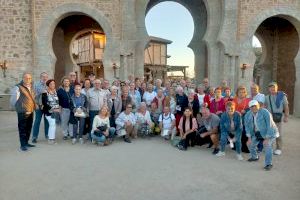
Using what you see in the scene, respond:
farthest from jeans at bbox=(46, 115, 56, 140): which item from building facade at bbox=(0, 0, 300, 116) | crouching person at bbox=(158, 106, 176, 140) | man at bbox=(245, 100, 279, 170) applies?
building facade at bbox=(0, 0, 300, 116)

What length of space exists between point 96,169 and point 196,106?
12.8ft

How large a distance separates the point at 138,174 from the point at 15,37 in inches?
437

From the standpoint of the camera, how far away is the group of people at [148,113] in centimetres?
737

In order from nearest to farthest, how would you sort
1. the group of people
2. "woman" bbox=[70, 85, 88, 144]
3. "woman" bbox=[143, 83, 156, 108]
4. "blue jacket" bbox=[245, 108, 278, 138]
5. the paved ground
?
the paved ground
"blue jacket" bbox=[245, 108, 278, 138]
the group of people
"woman" bbox=[70, 85, 88, 144]
"woman" bbox=[143, 83, 156, 108]

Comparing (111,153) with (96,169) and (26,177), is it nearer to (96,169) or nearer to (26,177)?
(96,169)

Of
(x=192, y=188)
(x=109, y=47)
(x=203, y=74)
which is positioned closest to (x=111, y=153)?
(x=192, y=188)

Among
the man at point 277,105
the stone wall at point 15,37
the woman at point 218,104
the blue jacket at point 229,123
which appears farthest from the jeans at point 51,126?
the stone wall at point 15,37

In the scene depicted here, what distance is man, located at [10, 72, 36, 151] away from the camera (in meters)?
7.43

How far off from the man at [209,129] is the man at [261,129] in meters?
1.05

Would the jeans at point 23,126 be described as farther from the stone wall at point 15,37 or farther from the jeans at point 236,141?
the stone wall at point 15,37

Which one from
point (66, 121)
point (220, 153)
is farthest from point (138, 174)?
point (66, 121)

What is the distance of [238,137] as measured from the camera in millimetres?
7160

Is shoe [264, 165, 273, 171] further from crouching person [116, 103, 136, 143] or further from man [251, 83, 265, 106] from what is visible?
crouching person [116, 103, 136, 143]

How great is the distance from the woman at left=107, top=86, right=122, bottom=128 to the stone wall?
7.02m
